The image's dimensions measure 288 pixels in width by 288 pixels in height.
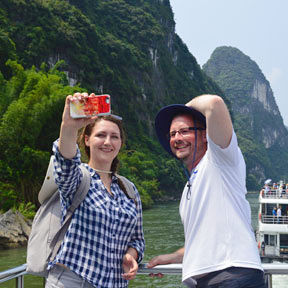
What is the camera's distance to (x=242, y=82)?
158 meters

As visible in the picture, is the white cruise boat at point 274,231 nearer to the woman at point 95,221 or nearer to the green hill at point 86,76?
the green hill at point 86,76

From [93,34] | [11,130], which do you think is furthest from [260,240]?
[93,34]

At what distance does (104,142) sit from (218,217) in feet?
1.94

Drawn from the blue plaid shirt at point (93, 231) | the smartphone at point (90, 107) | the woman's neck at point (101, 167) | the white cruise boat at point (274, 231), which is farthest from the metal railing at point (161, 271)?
the white cruise boat at point (274, 231)

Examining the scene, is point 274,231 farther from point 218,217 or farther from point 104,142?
point 218,217

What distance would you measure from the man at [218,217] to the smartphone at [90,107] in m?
0.32

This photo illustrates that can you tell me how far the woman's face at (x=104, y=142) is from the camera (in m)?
1.67

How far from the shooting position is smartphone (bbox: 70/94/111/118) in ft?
4.50

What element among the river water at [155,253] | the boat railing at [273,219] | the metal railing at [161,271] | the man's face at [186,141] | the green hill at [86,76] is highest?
the green hill at [86,76]

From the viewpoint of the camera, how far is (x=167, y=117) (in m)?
1.62

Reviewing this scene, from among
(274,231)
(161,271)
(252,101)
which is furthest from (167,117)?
(252,101)

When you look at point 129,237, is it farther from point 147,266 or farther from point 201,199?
point 201,199

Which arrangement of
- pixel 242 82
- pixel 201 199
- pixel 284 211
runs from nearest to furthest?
pixel 201 199
pixel 284 211
pixel 242 82

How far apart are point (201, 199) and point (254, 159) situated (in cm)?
11985
